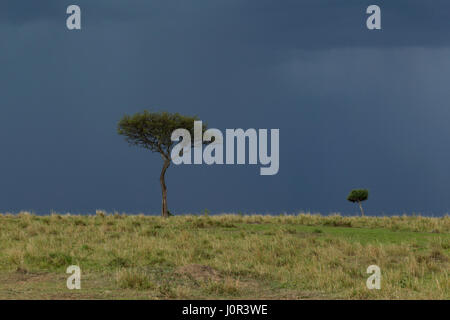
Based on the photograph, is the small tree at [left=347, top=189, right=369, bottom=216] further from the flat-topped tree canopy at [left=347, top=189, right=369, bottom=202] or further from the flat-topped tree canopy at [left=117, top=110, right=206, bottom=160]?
the flat-topped tree canopy at [left=117, top=110, right=206, bottom=160]

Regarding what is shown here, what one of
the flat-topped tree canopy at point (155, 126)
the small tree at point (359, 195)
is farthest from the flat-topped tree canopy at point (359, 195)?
the flat-topped tree canopy at point (155, 126)

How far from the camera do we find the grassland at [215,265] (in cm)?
1144

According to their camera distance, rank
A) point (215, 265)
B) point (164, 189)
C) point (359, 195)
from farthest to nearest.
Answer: point (359, 195)
point (164, 189)
point (215, 265)

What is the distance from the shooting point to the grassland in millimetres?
11438

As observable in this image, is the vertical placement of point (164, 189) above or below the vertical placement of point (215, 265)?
above

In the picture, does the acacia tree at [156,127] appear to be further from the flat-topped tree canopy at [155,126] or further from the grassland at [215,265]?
the grassland at [215,265]

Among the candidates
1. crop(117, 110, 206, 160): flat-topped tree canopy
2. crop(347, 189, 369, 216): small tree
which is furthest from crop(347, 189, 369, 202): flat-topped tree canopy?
crop(117, 110, 206, 160): flat-topped tree canopy

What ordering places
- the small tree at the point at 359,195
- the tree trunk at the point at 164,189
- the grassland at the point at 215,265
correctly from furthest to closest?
1. the small tree at the point at 359,195
2. the tree trunk at the point at 164,189
3. the grassland at the point at 215,265

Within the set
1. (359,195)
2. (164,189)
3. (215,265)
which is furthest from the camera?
(359,195)

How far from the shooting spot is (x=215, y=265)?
15016 millimetres

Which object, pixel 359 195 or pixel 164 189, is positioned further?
pixel 359 195

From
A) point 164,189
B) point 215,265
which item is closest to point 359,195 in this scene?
point 164,189

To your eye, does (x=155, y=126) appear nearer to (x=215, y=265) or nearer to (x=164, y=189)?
(x=164, y=189)

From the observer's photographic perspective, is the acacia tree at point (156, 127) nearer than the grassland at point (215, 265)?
No
